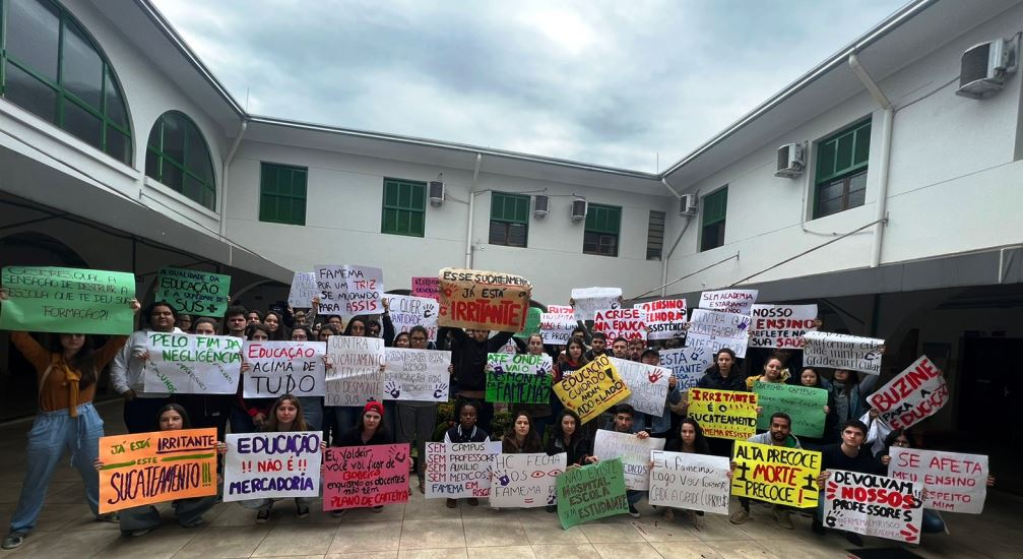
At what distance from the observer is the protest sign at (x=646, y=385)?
17.1 feet

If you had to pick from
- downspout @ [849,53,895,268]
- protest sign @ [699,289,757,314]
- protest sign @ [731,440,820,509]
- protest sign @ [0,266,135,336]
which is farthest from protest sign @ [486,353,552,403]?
downspout @ [849,53,895,268]

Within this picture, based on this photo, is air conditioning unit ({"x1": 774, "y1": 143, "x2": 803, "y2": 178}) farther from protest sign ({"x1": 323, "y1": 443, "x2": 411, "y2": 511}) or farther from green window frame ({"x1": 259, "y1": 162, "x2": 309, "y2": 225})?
green window frame ({"x1": 259, "y1": 162, "x2": 309, "y2": 225})

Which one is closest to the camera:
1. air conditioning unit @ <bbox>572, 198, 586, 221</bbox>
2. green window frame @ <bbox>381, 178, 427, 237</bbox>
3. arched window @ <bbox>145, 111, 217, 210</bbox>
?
arched window @ <bbox>145, 111, 217, 210</bbox>

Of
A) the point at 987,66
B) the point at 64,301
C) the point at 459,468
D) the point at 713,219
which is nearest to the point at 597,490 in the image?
the point at 459,468

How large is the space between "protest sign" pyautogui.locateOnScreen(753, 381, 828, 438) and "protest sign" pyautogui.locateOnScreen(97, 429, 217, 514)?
547cm

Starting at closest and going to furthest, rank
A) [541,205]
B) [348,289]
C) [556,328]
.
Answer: [348,289] < [556,328] < [541,205]

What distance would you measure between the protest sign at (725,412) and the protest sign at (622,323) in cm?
192

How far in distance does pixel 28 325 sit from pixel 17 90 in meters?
5.32

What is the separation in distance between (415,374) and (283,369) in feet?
4.34

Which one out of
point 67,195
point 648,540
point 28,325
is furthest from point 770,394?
point 67,195

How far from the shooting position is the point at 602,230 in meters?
15.9

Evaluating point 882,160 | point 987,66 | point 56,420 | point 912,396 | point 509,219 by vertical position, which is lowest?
point 56,420

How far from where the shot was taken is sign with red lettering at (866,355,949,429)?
16.1 ft

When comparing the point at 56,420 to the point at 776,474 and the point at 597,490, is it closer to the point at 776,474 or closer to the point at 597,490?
the point at 597,490
